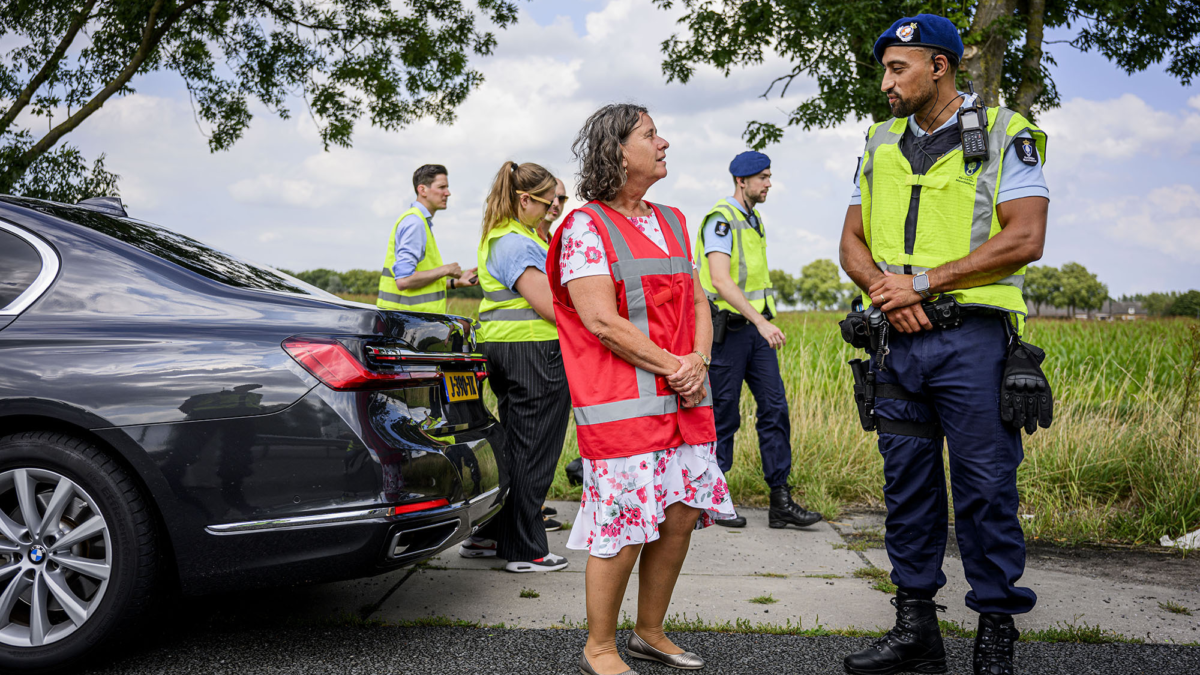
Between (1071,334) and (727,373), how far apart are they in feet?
33.0

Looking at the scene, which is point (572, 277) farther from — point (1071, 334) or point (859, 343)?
point (1071, 334)

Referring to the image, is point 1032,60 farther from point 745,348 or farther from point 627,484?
point 627,484

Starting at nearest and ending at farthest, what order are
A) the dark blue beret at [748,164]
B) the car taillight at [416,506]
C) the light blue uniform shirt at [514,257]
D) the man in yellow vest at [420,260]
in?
1. the car taillight at [416,506]
2. the light blue uniform shirt at [514,257]
3. the dark blue beret at [748,164]
4. the man in yellow vest at [420,260]

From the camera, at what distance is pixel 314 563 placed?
277cm

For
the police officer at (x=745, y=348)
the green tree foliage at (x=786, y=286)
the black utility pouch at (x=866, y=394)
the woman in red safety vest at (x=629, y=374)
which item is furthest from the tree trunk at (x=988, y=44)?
the green tree foliage at (x=786, y=286)

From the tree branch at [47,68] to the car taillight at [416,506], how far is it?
10.5 meters

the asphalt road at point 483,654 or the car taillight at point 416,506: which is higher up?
the car taillight at point 416,506

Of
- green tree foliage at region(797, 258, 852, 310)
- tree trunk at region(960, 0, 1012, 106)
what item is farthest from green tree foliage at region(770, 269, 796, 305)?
tree trunk at region(960, 0, 1012, 106)

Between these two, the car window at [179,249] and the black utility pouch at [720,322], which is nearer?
the car window at [179,249]

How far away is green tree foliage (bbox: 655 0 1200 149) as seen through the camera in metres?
10.5

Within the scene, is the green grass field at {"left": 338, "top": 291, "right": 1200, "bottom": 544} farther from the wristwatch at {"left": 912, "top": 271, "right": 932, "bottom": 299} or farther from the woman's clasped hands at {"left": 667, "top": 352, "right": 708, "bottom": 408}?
the woman's clasped hands at {"left": 667, "top": 352, "right": 708, "bottom": 408}

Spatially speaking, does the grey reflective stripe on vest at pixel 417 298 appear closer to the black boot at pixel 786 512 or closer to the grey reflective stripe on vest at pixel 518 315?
the grey reflective stripe on vest at pixel 518 315

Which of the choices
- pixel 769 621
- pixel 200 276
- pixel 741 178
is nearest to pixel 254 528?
pixel 200 276

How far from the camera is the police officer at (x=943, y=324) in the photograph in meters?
2.68
